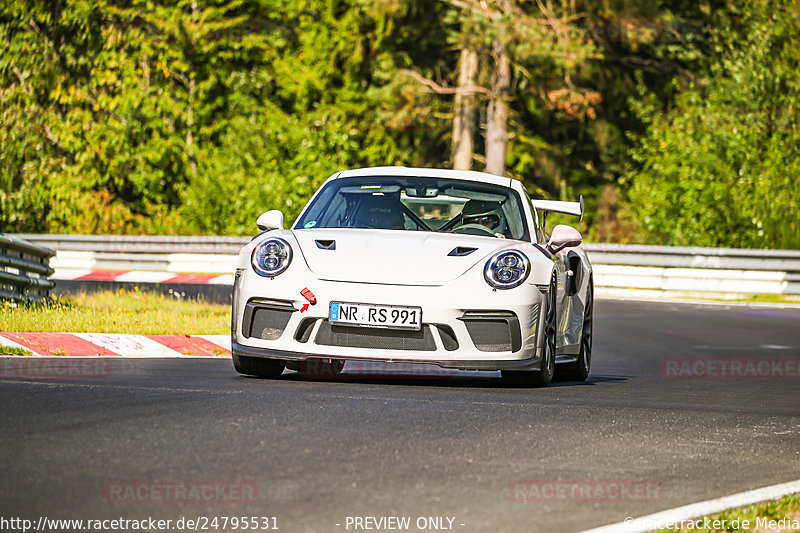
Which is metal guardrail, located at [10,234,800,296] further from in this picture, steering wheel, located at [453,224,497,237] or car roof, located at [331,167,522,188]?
steering wheel, located at [453,224,497,237]

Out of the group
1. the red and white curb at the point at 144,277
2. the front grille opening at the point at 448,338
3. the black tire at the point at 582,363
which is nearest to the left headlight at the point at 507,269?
the front grille opening at the point at 448,338

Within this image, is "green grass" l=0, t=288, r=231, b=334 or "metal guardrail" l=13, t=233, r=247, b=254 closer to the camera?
"green grass" l=0, t=288, r=231, b=334

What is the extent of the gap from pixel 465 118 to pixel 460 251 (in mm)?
28566

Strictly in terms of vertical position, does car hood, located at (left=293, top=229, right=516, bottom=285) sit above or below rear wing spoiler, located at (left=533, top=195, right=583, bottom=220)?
below

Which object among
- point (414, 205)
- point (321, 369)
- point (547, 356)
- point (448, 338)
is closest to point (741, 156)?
point (414, 205)

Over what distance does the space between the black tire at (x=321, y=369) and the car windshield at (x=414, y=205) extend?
0.98m

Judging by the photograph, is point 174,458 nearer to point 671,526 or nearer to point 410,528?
point 410,528

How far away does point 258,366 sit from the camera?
30.3ft

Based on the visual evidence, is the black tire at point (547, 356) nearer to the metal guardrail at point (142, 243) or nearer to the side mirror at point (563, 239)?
the side mirror at point (563, 239)

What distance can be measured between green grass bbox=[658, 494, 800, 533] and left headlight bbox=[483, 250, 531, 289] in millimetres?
3228

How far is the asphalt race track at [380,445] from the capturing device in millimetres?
5066

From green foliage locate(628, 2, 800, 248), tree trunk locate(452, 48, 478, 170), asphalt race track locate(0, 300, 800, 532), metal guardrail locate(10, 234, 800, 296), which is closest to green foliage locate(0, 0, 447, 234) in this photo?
tree trunk locate(452, 48, 478, 170)

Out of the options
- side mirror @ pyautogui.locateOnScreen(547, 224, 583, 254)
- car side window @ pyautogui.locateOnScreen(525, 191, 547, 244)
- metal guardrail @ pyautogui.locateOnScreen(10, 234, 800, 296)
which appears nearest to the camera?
side mirror @ pyautogui.locateOnScreen(547, 224, 583, 254)

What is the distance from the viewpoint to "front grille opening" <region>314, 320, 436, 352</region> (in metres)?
8.62
